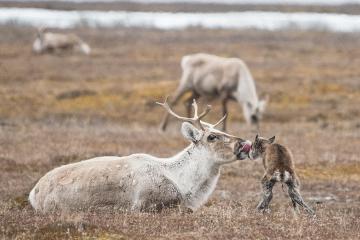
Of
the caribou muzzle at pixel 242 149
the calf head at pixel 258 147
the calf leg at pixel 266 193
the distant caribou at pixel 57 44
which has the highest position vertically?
Result: the caribou muzzle at pixel 242 149

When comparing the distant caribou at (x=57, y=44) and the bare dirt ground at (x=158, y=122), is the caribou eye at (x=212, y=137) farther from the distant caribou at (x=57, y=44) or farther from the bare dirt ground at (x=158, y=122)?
the distant caribou at (x=57, y=44)

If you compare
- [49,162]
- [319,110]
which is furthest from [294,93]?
[49,162]

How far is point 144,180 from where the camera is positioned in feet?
39.2

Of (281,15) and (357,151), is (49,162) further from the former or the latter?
(281,15)

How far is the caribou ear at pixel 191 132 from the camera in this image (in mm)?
12594

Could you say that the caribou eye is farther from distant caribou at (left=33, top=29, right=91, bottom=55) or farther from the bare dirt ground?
distant caribou at (left=33, top=29, right=91, bottom=55)

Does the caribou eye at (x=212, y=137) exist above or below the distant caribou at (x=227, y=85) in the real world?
above

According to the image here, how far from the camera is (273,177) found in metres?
12.3

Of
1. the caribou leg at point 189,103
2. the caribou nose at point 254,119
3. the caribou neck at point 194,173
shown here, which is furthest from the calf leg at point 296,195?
the caribou nose at point 254,119

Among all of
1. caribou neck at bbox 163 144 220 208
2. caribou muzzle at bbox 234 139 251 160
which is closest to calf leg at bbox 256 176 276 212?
caribou muzzle at bbox 234 139 251 160

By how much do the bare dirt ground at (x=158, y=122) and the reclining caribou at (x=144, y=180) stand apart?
351mm

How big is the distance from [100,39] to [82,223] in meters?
49.2

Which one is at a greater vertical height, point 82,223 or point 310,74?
point 82,223

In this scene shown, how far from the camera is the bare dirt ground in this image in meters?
10.4
